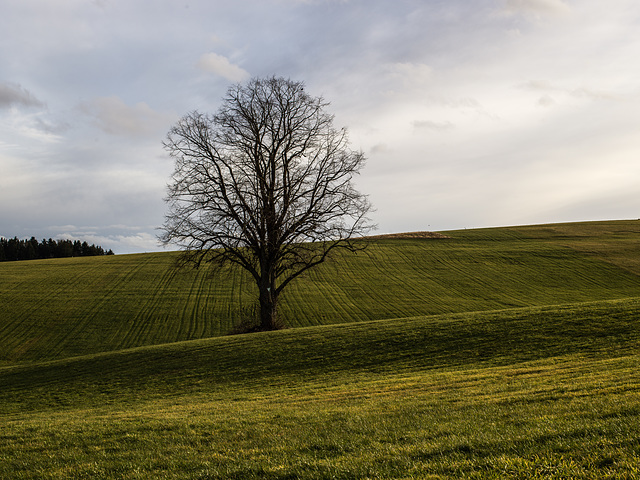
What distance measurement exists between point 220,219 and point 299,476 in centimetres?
2626

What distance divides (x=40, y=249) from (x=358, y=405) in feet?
447

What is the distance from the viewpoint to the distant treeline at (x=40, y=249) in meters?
117

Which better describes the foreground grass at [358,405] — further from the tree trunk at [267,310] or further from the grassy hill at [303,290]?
the grassy hill at [303,290]

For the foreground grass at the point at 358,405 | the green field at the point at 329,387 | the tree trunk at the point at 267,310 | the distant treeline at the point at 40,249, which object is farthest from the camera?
the distant treeline at the point at 40,249

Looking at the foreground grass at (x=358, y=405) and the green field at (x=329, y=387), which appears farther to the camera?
the green field at (x=329, y=387)

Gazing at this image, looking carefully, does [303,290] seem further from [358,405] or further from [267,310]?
[358,405]

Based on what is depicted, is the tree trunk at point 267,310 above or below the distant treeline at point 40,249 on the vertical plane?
below

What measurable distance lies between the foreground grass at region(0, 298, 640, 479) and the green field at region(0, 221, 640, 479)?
53mm

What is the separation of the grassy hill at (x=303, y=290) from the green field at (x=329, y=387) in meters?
0.36

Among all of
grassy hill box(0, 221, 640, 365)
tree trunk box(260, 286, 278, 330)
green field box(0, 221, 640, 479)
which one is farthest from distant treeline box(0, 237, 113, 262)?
tree trunk box(260, 286, 278, 330)

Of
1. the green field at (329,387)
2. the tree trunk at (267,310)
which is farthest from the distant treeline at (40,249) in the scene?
the tree trunk at (267,310)

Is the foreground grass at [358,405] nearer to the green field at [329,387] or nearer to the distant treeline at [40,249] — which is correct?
the green field at [329,387]

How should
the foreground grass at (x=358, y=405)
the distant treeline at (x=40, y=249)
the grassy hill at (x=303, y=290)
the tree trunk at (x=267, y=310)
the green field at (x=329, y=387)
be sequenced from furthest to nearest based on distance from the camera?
the distant treeline at (x=40, y=249) → the grassy hill at (x=303, y=290) → the tree trunk at (x=267, y=310) → the green field at (x=329, y=387) → the foreground grass at (x=358, y=405)

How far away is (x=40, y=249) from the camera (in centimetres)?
12344
